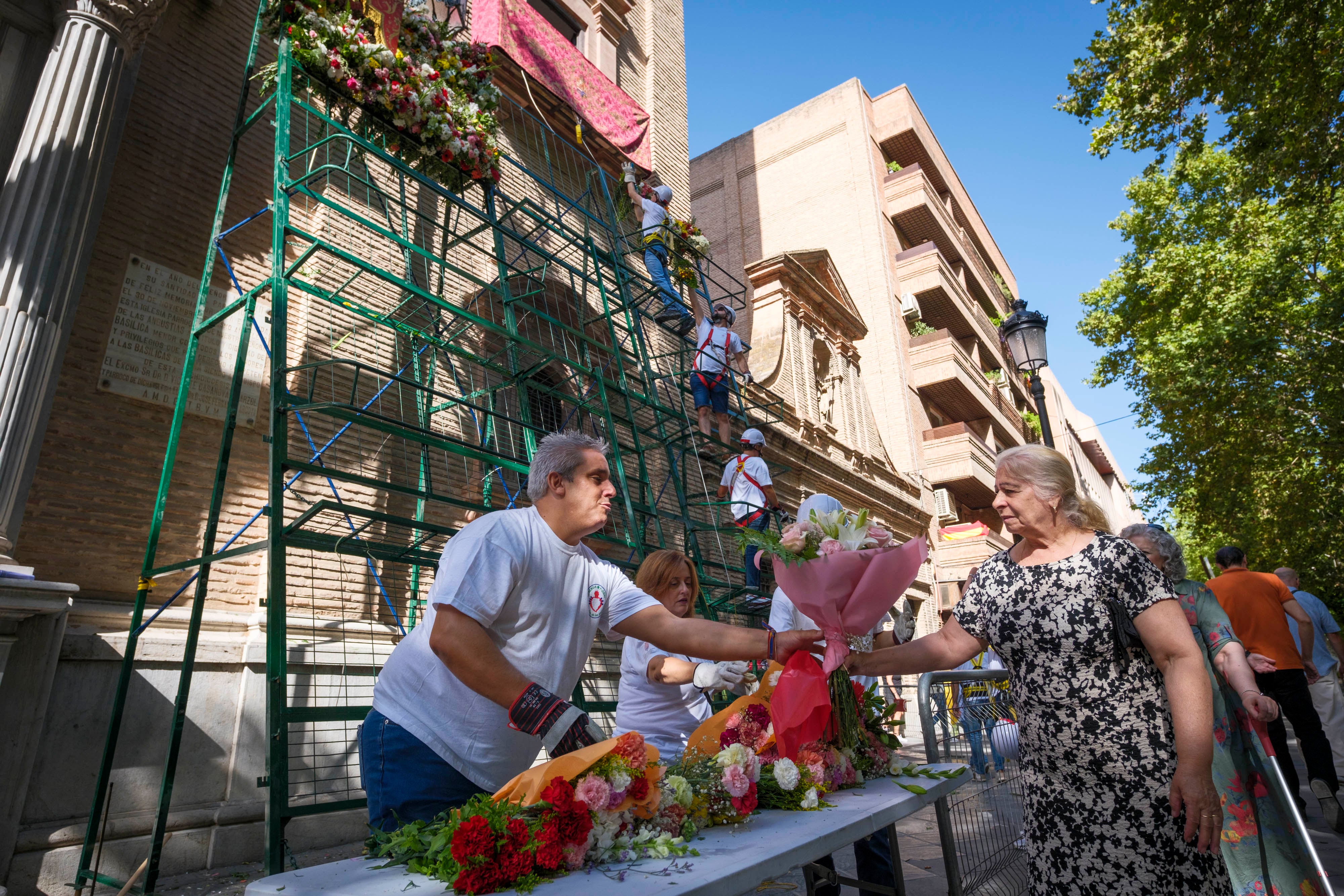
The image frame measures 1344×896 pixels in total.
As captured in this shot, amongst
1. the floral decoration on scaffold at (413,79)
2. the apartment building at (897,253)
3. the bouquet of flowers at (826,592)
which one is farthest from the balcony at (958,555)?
the bouquet of flowers at (826,592)

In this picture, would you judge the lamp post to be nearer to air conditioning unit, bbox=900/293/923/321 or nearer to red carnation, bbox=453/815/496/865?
red carnation, bbox=453/815/496/865

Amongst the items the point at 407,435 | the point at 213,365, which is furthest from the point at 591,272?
the point at 407,435

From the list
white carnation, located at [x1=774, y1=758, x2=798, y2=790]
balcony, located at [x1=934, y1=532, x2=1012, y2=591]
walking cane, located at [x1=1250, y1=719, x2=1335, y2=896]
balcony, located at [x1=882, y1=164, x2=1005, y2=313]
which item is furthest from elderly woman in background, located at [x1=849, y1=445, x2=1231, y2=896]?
balcony, located at [x1=882, y1=164, x2=1005, y2=313]

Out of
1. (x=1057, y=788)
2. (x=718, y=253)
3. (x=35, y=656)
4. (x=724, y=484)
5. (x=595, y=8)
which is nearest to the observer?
(x=1057, y=788)

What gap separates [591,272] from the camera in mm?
10359

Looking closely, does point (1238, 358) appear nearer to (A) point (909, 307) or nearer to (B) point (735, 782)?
(A) point (909, 307)

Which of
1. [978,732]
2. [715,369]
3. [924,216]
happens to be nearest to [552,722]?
[978,732]

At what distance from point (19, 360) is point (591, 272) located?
6904 millimetres

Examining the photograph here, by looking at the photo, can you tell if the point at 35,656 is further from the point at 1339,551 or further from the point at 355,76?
the point at 1339,551

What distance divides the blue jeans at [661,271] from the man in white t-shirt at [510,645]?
27.1 feet

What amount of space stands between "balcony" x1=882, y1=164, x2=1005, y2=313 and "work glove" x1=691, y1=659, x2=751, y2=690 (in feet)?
81.4

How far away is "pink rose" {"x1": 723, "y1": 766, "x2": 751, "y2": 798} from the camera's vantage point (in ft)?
6.65

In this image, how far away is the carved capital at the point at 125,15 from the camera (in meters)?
5.12

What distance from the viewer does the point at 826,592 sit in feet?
7.85
